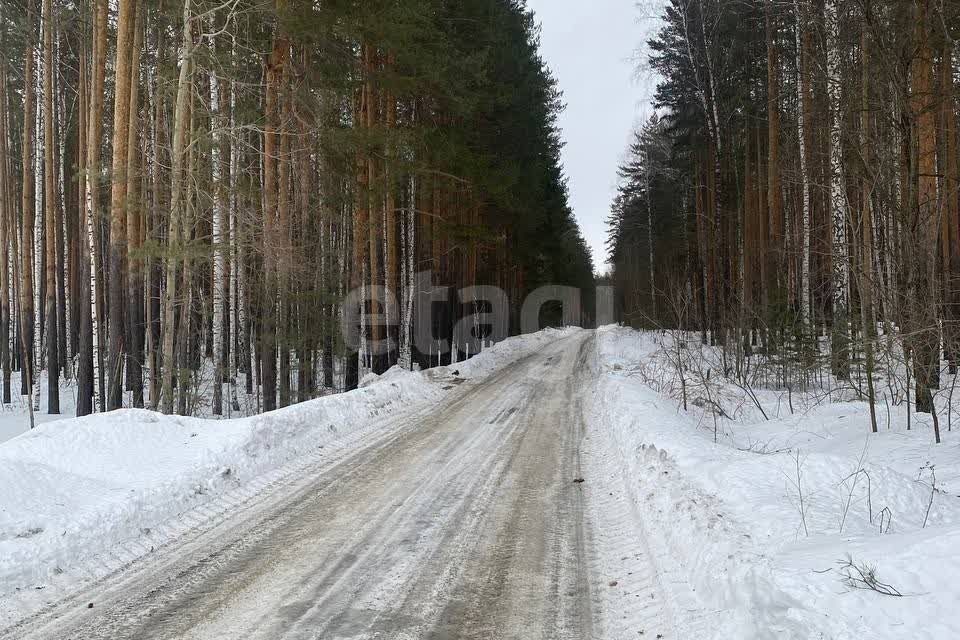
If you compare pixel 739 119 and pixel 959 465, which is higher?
pixel 739 119

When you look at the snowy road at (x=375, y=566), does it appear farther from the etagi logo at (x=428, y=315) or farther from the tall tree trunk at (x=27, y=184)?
the tall tree trunk at (x=27, y=184)

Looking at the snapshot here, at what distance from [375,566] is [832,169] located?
10.8 meters

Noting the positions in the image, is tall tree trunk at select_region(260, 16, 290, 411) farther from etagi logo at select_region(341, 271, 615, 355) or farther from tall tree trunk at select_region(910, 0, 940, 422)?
tall tree trunk at select_region(910, 0, 940, 422)

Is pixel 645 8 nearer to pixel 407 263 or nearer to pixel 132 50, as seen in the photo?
pixel 407 263

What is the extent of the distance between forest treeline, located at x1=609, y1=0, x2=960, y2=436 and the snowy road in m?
4.50

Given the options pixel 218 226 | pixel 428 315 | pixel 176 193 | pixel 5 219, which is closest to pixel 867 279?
pixel 176 193

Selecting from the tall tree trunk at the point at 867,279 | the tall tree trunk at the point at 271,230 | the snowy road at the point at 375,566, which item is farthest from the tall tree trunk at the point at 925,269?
the tall tree trunk at the point at 271,230

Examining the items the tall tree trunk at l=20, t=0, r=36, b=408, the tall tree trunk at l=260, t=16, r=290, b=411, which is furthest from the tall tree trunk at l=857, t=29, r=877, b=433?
the tall tree trunk at l=20, t=0, r=36, b=408

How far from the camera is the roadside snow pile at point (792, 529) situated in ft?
9.34

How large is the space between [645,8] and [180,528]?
18441mm

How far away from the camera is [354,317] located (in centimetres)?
1709

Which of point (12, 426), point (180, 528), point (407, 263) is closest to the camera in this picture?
point (180, 528)

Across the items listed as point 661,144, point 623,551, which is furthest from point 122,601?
point 661,144

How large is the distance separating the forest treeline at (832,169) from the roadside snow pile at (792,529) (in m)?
1.44
